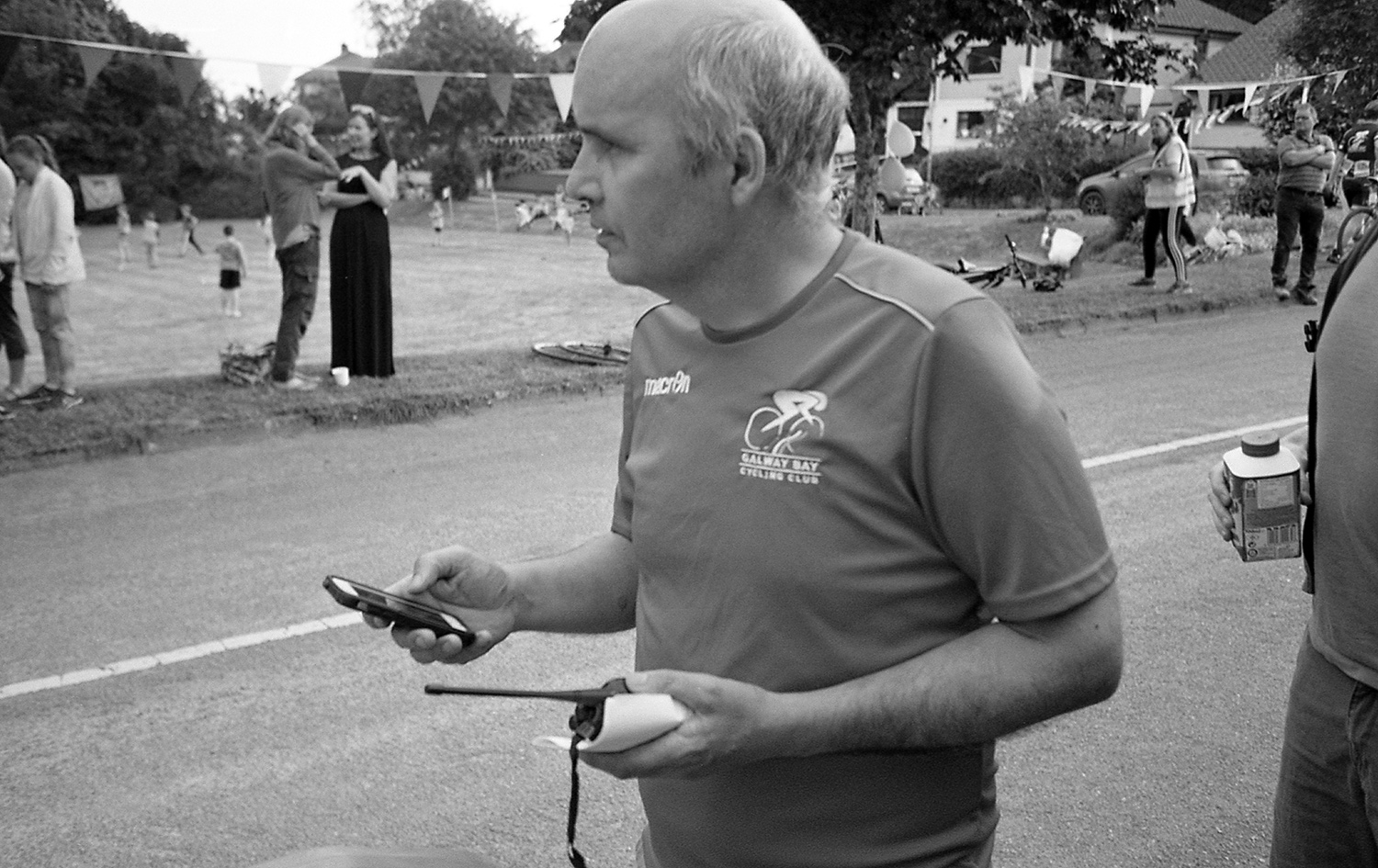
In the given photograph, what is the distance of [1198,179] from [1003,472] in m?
28.0

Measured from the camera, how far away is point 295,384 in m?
10.4

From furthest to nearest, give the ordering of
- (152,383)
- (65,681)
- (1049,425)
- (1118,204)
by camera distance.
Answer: (1118,204) < (152,383) < (65,681) < (1049,425)

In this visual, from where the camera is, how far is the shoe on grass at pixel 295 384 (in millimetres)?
10336

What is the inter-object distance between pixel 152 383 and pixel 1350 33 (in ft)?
75.3

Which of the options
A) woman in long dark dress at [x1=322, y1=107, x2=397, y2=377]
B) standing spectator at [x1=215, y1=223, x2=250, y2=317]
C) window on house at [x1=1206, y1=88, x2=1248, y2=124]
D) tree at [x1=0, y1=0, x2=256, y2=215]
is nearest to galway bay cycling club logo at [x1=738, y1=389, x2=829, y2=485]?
woman in long dark dress at [x1=322, y1=107, x2=397, y2=377]

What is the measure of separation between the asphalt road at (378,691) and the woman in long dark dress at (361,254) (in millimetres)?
2602

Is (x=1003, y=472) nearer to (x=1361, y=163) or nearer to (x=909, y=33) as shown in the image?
(x=1361, y=163)

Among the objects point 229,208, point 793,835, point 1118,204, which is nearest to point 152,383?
point 793,835

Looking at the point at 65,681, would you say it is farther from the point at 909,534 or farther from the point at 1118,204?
the point at 1118,204

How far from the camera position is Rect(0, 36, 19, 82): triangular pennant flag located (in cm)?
1121

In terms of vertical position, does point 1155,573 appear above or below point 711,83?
below

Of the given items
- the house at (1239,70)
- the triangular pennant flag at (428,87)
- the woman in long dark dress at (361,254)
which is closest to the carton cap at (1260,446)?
the woman in long dark dress at (361,254)

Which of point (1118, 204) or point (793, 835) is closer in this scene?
point (793, 835)

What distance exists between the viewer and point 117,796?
13.0 feet
